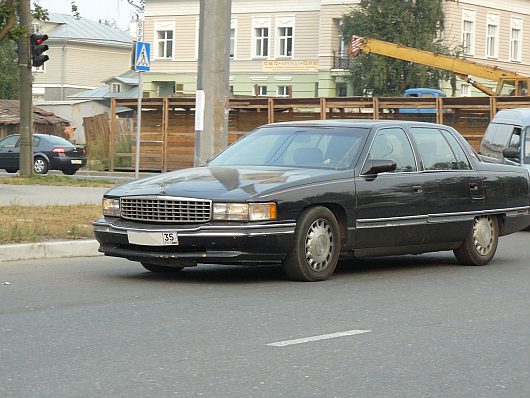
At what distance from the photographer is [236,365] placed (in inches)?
281

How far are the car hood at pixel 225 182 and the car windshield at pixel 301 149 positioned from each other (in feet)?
0.91

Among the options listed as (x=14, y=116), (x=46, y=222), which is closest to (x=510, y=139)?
(x=46, y=222)

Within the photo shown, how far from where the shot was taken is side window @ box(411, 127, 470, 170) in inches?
505

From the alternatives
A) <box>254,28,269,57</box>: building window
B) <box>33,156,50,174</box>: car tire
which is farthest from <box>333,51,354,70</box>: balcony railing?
<box>33,156,50,174</box>: car tire

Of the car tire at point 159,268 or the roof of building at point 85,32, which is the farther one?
the roof of building at point 85,32

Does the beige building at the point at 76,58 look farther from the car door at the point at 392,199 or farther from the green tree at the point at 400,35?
the car door at the point at 392,199

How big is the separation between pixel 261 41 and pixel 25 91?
44.0 meters

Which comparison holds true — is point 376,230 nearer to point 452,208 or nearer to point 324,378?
point 452,208

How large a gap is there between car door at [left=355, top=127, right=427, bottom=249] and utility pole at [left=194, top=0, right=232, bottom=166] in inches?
266

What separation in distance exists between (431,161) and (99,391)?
23.4ft

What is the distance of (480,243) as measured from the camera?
13.3 m

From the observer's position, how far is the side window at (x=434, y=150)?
12.8m

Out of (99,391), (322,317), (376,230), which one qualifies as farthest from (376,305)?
(99,391)

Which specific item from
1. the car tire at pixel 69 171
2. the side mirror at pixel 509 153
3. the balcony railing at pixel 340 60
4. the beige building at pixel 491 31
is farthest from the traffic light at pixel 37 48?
the balcony railing at pixel 340 60
